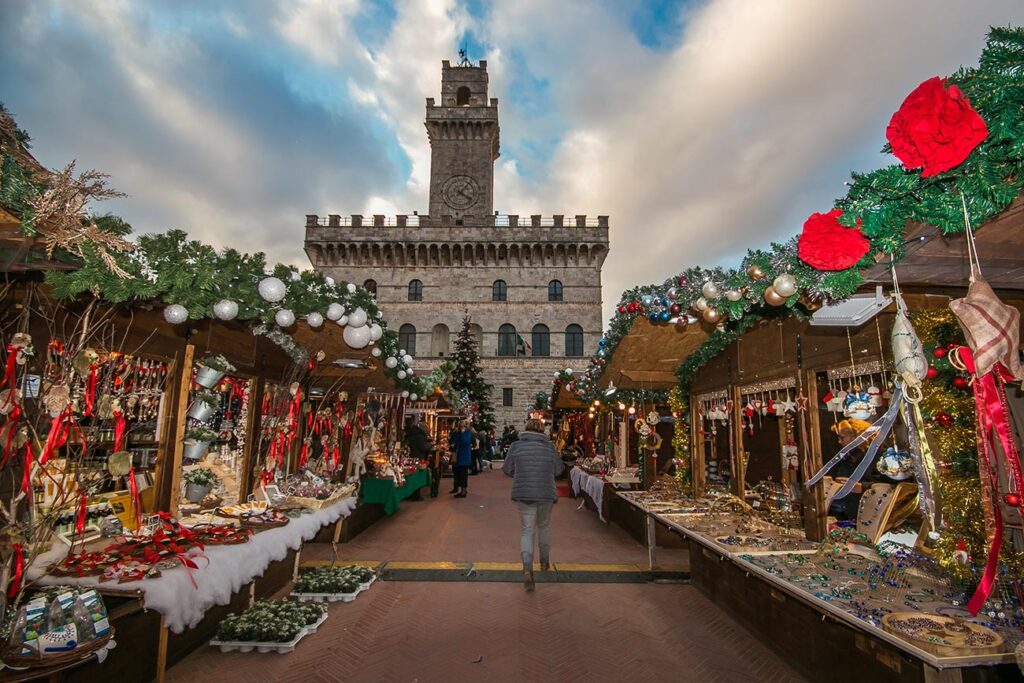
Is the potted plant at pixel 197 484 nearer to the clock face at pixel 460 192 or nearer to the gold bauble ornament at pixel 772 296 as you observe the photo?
the gold bauble ornament at pixel 772 296

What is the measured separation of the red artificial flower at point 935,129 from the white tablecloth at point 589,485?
781 centimetres

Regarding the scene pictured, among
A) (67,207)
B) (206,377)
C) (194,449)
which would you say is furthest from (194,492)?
(67,207)

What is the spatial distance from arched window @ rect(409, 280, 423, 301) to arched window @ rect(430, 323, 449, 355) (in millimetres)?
2009

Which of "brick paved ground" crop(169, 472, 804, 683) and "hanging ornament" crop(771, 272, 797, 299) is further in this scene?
"brick paved ground" crop(169, 472, 804, 683)

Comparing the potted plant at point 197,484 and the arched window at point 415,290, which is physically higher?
the arched window at point 415,290

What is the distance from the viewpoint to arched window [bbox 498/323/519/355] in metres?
27.0

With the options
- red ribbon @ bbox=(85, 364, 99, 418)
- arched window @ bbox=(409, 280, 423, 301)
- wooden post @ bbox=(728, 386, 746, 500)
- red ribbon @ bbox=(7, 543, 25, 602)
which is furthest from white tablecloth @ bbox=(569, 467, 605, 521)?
arched window @ bbox=(409, 280, 423, 301)

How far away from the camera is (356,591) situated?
489 centimetres

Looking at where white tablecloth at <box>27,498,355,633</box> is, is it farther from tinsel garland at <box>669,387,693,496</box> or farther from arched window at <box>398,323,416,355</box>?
arched window at <box>398,323,416,355</box>

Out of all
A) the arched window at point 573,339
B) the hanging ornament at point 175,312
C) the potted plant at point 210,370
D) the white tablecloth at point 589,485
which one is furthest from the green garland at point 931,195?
the arched window at point 573,339

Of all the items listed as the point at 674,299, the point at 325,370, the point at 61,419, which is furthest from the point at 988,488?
the point at 325,370

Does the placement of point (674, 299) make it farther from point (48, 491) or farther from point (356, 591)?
point (48, 491)

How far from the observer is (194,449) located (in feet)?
15.7

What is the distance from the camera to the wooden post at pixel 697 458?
7027mm
